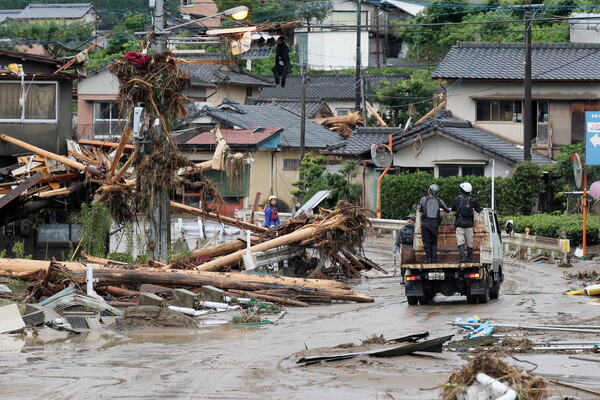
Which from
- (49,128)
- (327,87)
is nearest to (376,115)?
(327,87)

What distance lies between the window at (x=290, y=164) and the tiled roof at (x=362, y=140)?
4645 mm

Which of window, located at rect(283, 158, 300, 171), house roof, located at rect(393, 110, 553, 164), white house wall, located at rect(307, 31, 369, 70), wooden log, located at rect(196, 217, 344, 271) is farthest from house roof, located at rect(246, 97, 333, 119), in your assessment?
wooden log, located at rect(196, 217, 344, 271)

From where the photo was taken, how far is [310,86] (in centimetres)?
6831

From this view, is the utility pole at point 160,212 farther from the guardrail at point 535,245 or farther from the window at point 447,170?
the window at point 447,170

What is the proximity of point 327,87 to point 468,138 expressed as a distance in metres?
28.0

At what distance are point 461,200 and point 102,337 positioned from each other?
741 cm

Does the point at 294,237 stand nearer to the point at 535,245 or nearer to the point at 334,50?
the point at 535,245

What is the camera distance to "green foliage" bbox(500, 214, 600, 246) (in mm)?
29469

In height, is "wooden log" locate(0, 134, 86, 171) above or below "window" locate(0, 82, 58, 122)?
below

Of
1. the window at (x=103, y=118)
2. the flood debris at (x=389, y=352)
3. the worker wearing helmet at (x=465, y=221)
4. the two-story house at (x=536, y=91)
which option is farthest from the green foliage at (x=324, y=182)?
the flood debris at (x=389, y=352)

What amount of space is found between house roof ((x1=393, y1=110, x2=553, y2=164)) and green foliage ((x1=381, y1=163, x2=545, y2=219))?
1680mm

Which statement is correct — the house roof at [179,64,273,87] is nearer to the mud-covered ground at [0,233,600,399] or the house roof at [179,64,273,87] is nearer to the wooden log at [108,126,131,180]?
the wooden log at [108,126,131,180]

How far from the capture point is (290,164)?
165 ft

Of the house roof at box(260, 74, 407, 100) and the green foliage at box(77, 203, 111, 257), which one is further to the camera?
the house roof at box(260, 74, 407, 100)
